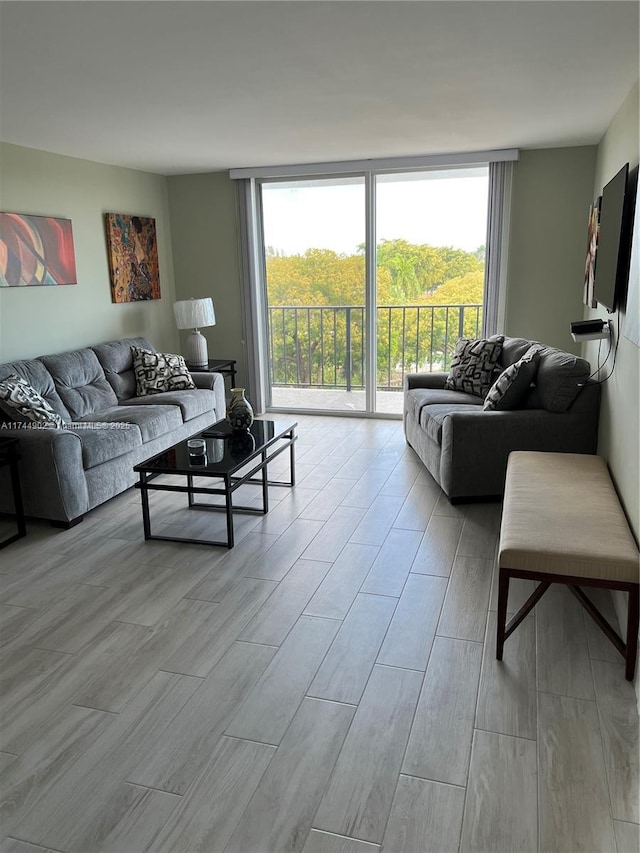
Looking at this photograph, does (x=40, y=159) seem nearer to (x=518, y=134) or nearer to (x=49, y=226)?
(x=49, y=226)

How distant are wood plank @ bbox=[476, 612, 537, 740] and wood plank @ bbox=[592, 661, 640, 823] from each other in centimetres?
22

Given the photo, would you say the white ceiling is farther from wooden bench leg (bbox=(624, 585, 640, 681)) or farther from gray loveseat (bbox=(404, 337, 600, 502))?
wooden bench leg (bbox=(624, 585, 640, 681))

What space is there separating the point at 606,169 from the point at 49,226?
13.6ft

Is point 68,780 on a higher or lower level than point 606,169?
lower

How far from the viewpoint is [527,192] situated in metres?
5.42

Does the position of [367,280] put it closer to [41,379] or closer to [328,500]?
[328,500]

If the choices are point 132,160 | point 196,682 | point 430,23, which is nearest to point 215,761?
point 196,682

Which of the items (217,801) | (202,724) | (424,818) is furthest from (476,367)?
(217,801)

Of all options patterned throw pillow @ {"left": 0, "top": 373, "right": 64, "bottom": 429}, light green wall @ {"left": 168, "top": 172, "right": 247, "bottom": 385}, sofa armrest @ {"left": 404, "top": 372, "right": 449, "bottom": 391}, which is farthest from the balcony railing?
patterned throw pillow @ {"left": 0, "top": 373, "right": 64, "bottom": 429}

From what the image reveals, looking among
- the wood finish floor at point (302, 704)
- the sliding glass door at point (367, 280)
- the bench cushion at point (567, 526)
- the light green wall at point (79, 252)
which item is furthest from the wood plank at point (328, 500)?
the light green wall at point (79, 252)

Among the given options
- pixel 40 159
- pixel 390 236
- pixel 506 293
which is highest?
pixel 40 159

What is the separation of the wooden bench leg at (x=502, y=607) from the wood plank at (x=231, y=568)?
1.25 m

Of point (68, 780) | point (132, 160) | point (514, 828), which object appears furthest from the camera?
point (132, 160)

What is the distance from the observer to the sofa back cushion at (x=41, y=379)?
4336mm
